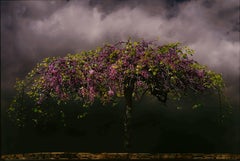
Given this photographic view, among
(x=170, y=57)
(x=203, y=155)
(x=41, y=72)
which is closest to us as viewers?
(x=203, y=155)

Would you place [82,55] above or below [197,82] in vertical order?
above

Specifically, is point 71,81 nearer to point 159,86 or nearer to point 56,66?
point 56,66

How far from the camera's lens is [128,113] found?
14273 mm

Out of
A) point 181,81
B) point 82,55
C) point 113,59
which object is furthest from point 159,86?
point 82,55

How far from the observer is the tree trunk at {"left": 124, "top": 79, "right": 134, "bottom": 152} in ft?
46.2

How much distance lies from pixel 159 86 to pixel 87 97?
100 inches

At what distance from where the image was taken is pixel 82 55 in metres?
14.7

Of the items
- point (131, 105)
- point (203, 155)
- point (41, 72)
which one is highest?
point (41, 72)

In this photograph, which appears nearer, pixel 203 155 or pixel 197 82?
pixel 203 155

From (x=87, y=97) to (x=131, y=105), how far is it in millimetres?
1580

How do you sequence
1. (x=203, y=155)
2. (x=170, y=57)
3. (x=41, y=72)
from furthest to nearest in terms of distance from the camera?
(x=41, y=72), (x=170, y=57), (x=203, y=155)

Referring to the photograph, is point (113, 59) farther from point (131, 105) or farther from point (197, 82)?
point (197, 82)

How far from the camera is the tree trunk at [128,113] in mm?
14078

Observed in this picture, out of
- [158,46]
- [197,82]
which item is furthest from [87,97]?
[197,82]
